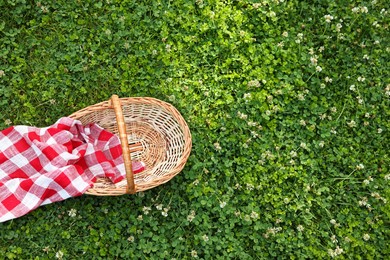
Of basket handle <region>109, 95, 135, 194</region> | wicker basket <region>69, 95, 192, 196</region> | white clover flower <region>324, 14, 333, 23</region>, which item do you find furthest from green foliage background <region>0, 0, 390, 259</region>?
basket handle <region>109, 95, 135, 194</region>

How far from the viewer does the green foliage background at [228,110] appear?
2.96m

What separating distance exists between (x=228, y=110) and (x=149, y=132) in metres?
0.63

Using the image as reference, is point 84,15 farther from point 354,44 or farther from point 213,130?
point 354,44

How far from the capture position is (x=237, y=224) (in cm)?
304

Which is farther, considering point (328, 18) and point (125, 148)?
point (328, 18)

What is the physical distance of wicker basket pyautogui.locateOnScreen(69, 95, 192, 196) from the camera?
2959mm

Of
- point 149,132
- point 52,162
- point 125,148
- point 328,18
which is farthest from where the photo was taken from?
point 328,18

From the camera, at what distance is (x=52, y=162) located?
9.49 feet

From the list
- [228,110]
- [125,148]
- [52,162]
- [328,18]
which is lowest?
[52,162]

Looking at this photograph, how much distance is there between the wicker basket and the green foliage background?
14cm

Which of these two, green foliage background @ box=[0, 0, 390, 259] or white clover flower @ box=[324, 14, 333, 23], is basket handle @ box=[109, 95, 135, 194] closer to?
green foliage background @ box=[0, 0, 390, 259]

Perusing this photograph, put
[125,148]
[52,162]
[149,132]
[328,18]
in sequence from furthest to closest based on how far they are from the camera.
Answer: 1. [328,18]
2. [149,132]
3. [52,162]
4. [125,148]

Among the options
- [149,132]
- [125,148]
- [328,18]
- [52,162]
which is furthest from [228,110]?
[52,162]

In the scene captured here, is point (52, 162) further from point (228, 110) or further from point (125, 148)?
point (228, 110)
